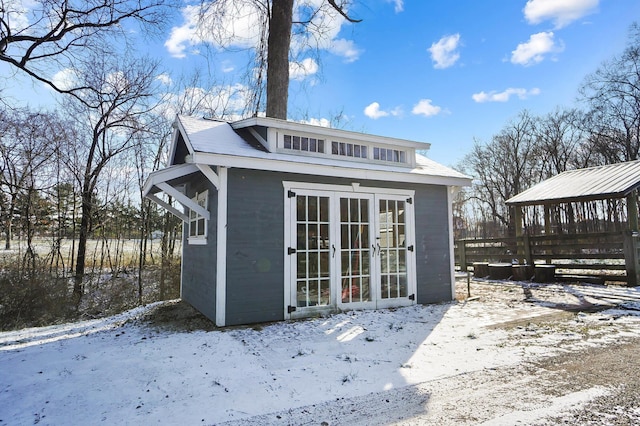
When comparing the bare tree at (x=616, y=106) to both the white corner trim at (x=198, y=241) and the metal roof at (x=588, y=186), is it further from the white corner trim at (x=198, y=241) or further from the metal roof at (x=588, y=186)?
the white corner trim at (x=198, y=241)

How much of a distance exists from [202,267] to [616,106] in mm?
21264

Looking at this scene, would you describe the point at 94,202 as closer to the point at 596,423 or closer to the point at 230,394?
the point at 230,394

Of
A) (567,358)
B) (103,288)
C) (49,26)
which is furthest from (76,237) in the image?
(567,358)

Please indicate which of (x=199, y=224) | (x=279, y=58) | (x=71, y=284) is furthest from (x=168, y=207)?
(x=71, y=284)

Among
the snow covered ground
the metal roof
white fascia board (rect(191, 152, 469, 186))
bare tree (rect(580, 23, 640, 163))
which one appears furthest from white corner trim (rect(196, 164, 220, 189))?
bare tree (rect(580, 23, 640, 163))

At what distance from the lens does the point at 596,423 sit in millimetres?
2186

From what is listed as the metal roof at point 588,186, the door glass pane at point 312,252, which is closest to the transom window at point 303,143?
the door glass pane at point 312,252

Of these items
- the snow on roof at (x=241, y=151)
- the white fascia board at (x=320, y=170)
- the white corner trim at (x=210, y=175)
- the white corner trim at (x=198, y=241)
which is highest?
the snow on roof at (x=241, y=151)

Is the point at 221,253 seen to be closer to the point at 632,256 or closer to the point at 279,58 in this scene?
the point at 279,58

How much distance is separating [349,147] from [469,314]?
11.3 ft

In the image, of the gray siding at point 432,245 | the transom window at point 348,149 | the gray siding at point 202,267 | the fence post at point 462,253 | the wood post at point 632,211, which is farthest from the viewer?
the fence post at point 462,253

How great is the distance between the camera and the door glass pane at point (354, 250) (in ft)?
18.3

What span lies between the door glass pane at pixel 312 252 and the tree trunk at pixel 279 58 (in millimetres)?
4194

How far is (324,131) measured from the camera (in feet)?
19.5
